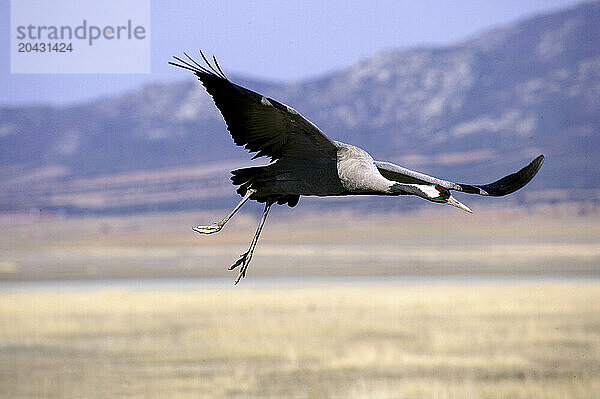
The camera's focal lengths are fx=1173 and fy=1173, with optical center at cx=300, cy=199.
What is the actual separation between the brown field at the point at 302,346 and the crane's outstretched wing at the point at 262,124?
14.3 meters

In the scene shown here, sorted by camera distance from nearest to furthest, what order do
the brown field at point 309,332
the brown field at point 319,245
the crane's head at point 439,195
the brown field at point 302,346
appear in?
the crane's head at point 439,195 → the brown field at point 302,346 → the brown field at point 309,332 → the brown field at point 319,245

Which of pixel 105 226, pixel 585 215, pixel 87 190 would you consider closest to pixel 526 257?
pixel 585 215

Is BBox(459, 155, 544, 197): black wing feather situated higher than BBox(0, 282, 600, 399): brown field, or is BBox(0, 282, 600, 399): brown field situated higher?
BBox(459, 155, 544, 197): black wing feather

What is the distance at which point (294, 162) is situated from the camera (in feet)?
39.7

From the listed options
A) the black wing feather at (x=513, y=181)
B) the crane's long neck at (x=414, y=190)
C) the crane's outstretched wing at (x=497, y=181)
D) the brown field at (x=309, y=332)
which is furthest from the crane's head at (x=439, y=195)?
the brown field at (x=309, y=332)

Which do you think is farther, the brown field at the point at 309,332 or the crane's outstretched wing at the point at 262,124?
the brown field at the point at 309,332

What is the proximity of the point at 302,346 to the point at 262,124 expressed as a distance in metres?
20.5

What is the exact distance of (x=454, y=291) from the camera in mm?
49500

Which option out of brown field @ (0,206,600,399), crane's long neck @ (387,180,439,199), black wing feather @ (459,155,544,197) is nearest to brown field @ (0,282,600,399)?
brown field @ (0,206,600,399)

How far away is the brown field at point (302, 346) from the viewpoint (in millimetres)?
27188

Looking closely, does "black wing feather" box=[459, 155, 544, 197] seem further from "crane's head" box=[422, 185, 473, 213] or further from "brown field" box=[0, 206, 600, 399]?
"brown field" box=[0, 206, 600, 399]

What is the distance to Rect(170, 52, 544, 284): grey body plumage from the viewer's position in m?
11.5

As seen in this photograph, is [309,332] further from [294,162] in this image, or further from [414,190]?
[414,190]

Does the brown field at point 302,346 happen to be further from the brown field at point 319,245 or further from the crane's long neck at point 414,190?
the brown field at point 319,245
